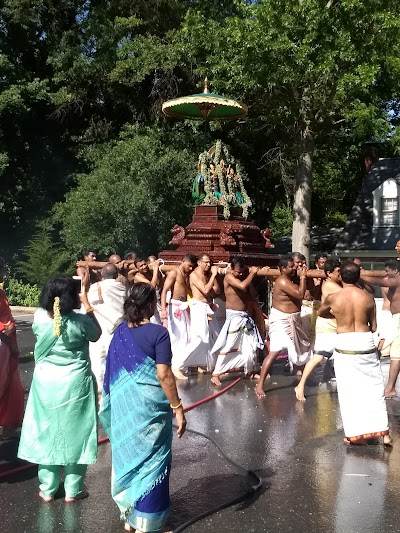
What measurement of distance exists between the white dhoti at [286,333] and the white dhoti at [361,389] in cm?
241

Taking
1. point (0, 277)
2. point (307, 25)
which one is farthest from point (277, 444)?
point (307, 25)

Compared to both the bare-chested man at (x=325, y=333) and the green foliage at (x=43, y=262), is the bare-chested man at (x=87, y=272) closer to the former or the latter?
the bare-chested man at (x=325, y=333)

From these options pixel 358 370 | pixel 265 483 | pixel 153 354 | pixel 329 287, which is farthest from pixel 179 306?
pixel 153 354

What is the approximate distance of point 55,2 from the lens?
88.7ft

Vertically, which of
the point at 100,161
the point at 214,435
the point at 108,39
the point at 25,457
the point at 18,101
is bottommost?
the point at 214,435

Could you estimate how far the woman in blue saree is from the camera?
13.6 feet

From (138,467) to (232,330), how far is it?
17.4 feet

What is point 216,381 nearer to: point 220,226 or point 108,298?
point 108,298

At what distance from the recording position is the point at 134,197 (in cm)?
2188

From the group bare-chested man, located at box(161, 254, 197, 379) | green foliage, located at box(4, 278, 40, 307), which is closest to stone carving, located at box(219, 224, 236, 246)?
bare-chested man, located at box(161, 254, 197, 379)

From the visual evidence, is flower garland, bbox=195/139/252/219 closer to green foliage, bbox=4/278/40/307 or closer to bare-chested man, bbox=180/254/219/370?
bare-chested man, bbox=180/254/219/370

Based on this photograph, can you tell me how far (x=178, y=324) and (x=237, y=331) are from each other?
1.30 meters

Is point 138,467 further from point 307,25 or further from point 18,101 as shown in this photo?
point 18,101

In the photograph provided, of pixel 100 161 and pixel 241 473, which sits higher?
pixel 100 161
